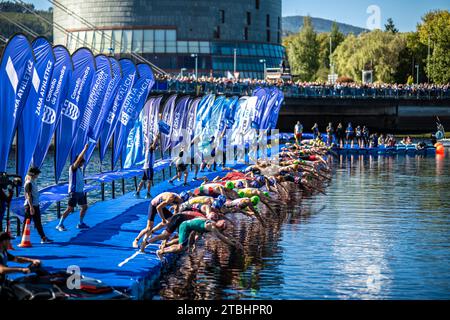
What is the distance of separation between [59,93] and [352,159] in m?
42.9

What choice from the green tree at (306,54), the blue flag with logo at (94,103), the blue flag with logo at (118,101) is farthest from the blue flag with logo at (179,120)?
the green tree at (306,54)

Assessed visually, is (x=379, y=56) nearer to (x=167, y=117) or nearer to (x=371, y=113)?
(x=371, y=113)

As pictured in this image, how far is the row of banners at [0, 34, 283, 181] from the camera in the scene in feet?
81.2

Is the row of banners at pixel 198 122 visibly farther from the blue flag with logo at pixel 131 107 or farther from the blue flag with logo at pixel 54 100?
the blue flag with logo at pixel 54 100

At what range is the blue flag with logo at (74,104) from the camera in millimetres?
30859

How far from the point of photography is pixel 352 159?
227 feet

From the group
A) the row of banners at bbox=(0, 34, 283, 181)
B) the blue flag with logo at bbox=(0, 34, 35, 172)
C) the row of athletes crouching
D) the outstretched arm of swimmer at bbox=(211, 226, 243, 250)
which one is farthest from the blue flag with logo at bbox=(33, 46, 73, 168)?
the outstretched arm of swimmer at bbox=(211, 226, 243, 250)

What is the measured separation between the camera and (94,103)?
3359cm

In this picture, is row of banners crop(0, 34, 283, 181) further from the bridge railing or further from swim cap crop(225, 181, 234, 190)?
the bridge railing

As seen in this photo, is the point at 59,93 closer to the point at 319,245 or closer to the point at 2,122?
the point at 2,122

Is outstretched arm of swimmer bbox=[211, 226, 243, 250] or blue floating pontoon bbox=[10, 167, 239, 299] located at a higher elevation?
outstretched arm of swimmer bbox=[211, 226, 243, 250]

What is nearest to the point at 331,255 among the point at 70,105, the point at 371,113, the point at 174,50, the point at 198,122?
the point at 70,105

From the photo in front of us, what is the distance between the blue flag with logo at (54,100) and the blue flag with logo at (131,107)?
→ 771 centimetres
